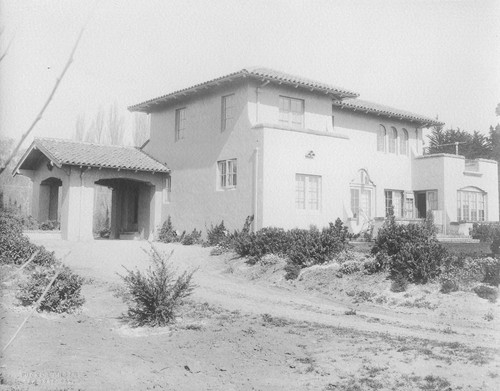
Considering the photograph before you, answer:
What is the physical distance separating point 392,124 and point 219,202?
36.7 feet

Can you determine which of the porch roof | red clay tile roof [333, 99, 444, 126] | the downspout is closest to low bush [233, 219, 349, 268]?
the downspout

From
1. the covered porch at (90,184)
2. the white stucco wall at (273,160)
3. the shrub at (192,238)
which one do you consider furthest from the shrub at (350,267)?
the covered porch at (90,184)

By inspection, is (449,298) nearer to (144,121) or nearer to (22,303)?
(22,303)

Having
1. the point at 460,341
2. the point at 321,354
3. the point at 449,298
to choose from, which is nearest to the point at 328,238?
the point at 449,298

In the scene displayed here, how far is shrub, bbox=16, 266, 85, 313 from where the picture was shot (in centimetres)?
882

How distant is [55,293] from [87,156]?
567 inches

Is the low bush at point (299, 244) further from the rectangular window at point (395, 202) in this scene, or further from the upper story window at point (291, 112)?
the rectangular window at point (395, 202)

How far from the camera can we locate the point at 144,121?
3991 cm

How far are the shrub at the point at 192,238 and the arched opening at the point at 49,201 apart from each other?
7770 millimetres

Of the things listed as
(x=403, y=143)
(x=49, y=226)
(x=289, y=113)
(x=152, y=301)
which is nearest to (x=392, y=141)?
(x=403, y=143)

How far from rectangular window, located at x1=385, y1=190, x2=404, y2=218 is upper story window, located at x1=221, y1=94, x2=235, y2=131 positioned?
9703mm

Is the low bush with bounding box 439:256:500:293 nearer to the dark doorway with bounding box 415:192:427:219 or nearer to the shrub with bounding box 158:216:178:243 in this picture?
the shrub with bounding box 158:216:178:243

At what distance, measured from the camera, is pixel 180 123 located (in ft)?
82.5

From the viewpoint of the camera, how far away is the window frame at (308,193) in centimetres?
2098
